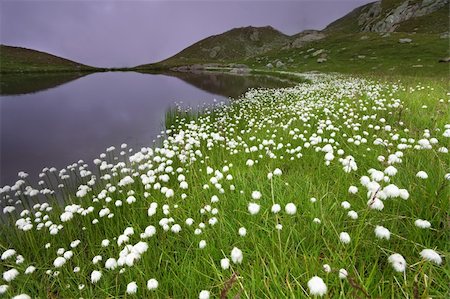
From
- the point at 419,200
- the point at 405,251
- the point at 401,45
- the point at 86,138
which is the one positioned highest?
the point at 401,45

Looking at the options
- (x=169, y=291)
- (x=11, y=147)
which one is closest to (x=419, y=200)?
(x=169, y=291)

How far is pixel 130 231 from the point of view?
365cm

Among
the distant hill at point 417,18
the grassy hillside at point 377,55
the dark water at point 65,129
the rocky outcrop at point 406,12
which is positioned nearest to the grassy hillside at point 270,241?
the dark water at point 65,129

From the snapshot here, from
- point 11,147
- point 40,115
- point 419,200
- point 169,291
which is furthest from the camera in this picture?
point 40,115

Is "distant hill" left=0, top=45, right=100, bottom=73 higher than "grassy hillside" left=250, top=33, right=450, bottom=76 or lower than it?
higher

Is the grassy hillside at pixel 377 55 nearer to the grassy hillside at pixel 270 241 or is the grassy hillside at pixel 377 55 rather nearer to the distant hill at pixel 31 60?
the grassy hillside at pixel 270 241

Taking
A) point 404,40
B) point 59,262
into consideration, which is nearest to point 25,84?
point 59,262

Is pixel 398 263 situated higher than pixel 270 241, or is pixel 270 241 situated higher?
pixel 398 263

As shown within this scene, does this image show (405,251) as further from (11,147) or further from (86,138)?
(11,147)

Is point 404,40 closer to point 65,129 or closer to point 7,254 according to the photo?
point 65,129

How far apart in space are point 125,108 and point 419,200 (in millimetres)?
23709

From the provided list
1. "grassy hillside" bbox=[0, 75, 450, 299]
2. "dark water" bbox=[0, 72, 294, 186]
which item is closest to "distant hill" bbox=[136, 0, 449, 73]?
"dark water" bbox=[0, 72, 294, 186]

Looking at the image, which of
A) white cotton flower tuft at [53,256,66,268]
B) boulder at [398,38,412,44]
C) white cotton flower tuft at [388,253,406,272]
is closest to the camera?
white cotton flower tuft at [388,253,406,272]

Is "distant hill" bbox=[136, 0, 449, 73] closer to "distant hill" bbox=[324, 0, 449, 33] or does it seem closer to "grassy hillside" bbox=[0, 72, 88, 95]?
"distant hill" bbox=[324, 0, 449, 33]
